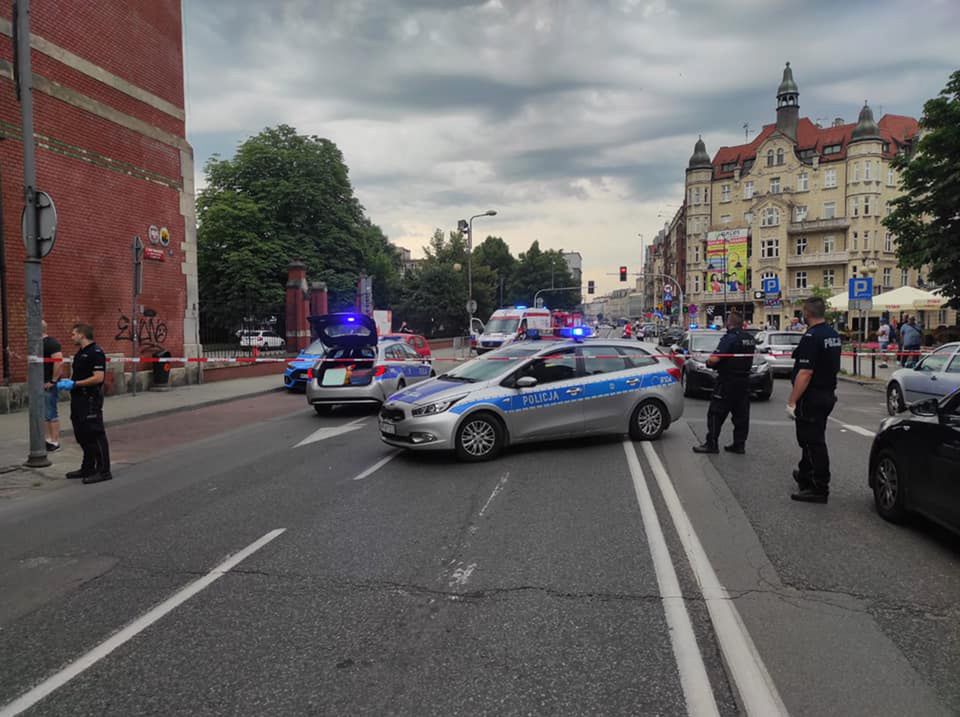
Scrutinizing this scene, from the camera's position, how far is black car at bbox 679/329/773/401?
1545cm

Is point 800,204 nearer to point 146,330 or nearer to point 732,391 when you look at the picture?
point 146,330

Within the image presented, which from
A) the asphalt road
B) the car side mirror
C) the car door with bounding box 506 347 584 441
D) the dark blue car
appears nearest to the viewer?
the asphalt road

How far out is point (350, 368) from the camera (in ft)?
45.2

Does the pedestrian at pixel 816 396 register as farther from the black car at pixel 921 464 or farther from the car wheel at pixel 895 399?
the car wheel at pixel 895 399

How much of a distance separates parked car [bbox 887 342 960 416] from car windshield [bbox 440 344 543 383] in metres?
7.25

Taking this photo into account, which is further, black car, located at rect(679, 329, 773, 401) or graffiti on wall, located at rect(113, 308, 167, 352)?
graffiti on wall, located at rect(113, 308, 167, 352)

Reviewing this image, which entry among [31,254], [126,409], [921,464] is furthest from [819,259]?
[31,254]

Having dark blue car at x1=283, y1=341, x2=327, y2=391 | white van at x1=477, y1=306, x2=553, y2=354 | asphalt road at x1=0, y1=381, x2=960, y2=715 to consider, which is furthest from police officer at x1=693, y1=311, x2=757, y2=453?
white van at x1=477, y1=306, x2=553, y2=354

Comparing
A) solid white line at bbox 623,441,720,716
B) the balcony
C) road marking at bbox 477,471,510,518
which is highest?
the balcony

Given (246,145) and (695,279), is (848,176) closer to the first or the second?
(695,279)

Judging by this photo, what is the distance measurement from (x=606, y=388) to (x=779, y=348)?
1451 cm

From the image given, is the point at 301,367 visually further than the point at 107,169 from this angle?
Yes

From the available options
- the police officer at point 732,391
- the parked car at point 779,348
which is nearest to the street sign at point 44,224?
the police officer at point 732,391

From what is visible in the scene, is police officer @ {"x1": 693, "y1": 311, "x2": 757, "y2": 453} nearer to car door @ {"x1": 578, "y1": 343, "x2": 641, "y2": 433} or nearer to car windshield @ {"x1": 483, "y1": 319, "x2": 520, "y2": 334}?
car door @ {"x1": 578, "y1": 343, "x2": 641, "y2": 433}
